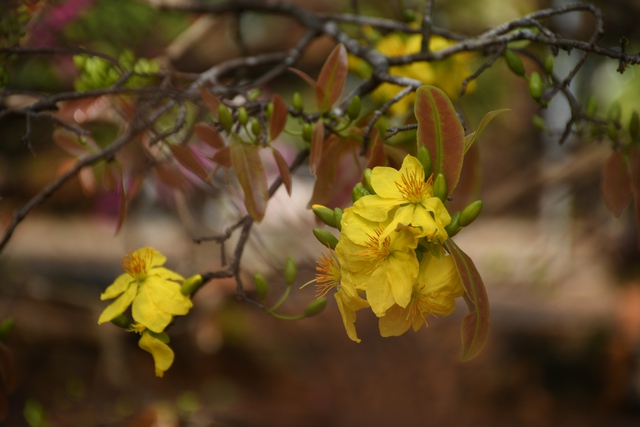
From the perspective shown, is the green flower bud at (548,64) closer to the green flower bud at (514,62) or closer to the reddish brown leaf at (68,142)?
the green flower bud at (514,62)

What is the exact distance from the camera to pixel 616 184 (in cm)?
55

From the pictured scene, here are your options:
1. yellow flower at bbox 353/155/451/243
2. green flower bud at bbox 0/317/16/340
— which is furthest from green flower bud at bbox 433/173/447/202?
green flower bud at bbox 0/317/16/340

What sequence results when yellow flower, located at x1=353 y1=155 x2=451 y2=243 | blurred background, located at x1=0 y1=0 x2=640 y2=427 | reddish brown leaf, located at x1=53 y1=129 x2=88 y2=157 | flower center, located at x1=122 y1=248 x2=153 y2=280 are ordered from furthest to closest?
blurred background, located at x1=0 y1=0 x2=640 y2=427 → reddish brown leaf, located at x1=53 y1=129 x2=88 y2=157 → flower center, located at x1=122 y1=248 x2=153 y2=280 → yellow flower, located at x1=353 y1=155 x2=451 y2=243

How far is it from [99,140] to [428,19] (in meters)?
0.89

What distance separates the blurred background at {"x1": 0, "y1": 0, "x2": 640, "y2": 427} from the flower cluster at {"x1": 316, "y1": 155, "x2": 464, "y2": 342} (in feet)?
2.38

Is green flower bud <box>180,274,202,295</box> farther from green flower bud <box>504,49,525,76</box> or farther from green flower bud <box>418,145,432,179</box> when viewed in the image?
green flower bud <box>504,49,525,76</box>

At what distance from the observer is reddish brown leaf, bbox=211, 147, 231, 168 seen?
478 millimetres

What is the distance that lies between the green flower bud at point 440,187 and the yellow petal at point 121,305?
9.5 inches

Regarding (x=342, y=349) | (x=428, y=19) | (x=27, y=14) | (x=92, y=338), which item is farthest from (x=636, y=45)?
(x=92, y=338)

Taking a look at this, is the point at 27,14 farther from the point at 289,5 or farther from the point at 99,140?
the point at 99,140

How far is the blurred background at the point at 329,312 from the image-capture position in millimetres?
1376

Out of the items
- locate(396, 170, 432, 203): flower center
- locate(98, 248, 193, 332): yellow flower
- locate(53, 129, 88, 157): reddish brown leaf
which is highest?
locate(396, 170, 432, 203): flower center

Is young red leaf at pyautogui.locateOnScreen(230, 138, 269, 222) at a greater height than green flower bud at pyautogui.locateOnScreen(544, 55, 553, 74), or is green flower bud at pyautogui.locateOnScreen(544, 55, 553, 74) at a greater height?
green flower bud at pyautogui.locateOnScreen(544, 55, 553, 74)

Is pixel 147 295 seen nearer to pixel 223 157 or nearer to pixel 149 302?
pixel 149 302
